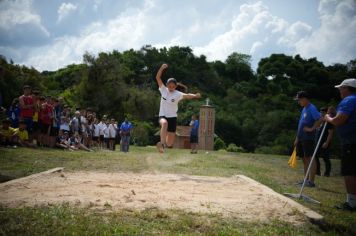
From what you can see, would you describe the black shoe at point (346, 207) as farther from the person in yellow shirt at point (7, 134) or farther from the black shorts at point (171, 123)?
the person in yellow shirt at point (7, 134)

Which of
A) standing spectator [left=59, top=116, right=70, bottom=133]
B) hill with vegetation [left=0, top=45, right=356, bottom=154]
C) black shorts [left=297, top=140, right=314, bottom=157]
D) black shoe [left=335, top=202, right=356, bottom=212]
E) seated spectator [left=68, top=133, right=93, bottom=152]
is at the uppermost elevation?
hill with vegetation [left=0, top=45, right=356, bottom=154]

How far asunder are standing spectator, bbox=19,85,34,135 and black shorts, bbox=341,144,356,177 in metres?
11.4

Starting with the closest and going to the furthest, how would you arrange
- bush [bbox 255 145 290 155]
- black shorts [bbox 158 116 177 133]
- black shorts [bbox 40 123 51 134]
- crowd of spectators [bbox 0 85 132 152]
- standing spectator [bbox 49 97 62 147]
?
black shorts [bbox 158 116 177 133] < crowd of spectators [bbox 0 85 132 152] < black shorts [bbox 40 123 51 134] < standing spectator [bbox 49 97 62 147] < bush [bbox 255 145 290 155]

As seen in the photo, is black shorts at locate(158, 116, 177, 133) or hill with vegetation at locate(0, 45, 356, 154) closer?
black shorts at locate(158, 116, 177, 133)

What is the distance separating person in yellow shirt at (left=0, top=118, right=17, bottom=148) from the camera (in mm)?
13958

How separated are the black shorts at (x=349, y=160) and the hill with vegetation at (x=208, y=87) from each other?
34.8 m

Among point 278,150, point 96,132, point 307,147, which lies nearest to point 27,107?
Result: point 96,132

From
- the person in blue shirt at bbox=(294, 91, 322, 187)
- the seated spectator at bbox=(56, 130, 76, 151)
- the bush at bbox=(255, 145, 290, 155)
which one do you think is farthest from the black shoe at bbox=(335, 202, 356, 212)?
the bush at bbox=(255, 145, 290, 155)

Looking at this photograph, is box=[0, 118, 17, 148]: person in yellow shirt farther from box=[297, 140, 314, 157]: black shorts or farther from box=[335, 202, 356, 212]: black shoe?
box=[335, 202, 356, 212]: black shoe

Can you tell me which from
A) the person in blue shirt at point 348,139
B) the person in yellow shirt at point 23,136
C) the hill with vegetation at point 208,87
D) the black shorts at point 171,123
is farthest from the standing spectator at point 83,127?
the hill with vegetation at point 208,87

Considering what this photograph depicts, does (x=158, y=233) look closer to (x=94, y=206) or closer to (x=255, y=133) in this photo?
(x=94, y=206)

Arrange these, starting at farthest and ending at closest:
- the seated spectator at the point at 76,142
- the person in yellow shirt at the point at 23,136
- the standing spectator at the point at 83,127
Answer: the standing spectator at the point at 83,127 → the seated spectator at the point at 76,142 → the person in yellow shirt at the point at 23,136

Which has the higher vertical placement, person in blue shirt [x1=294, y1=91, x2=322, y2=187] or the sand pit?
person in blue shirt [x1=294, y1=91, x2=322, y2=187]

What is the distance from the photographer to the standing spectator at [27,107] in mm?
14023
